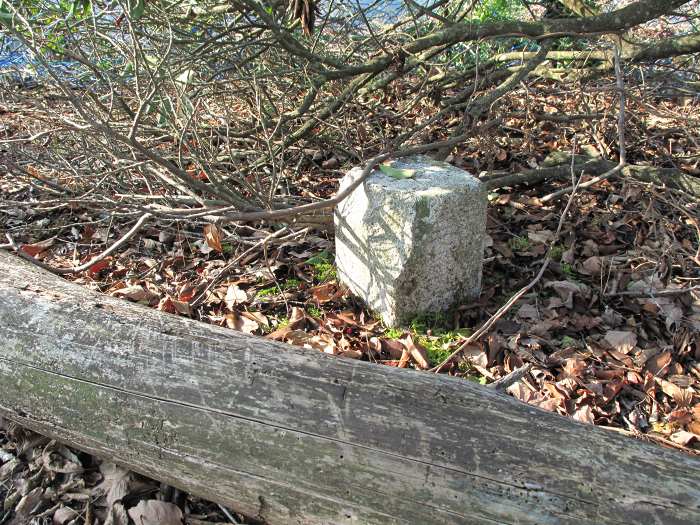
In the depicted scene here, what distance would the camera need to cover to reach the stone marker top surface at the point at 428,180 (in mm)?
2502

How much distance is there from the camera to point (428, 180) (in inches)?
102

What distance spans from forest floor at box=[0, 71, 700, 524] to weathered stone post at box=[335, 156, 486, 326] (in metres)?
0.12

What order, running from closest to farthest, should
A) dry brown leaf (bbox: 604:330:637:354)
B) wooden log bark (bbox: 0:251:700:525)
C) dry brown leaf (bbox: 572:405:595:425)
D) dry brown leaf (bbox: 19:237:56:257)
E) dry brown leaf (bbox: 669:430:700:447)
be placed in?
wooden log bark (bbox: 0:251:700:525) < dry brown leaf (bbox: 669:430:700:447) < dry brown leaf (bbox: 572:405:595:425) < dry brown leaf (bbox: 604:330:637:354) < dry brown leaf (bbox: 19:237:56:257)

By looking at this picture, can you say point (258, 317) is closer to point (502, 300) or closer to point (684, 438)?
point (502, 300)

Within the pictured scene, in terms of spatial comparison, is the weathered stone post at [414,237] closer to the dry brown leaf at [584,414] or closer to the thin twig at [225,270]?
the thin twig at [225,270]

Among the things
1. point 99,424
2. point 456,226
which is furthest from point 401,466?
point 456,226

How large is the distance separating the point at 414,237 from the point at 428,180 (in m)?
0.30

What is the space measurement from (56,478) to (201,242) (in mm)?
1797

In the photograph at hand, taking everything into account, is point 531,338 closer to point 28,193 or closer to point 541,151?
point 541,151

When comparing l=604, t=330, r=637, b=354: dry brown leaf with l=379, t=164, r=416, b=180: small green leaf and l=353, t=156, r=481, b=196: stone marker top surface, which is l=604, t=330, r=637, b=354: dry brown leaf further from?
l=379, t=164, r=416, b=180: small green leaf

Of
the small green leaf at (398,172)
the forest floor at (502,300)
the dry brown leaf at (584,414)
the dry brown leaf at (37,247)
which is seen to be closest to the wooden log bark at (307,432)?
the forest floor at (502,300)

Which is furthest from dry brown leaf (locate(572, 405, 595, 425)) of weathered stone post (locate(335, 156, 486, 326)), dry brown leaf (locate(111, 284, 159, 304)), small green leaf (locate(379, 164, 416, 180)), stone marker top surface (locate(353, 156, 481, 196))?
dry brown leaf (locate(111, 284, 159, 304))

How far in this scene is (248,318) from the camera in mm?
2826

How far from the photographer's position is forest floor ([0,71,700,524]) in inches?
83.0
